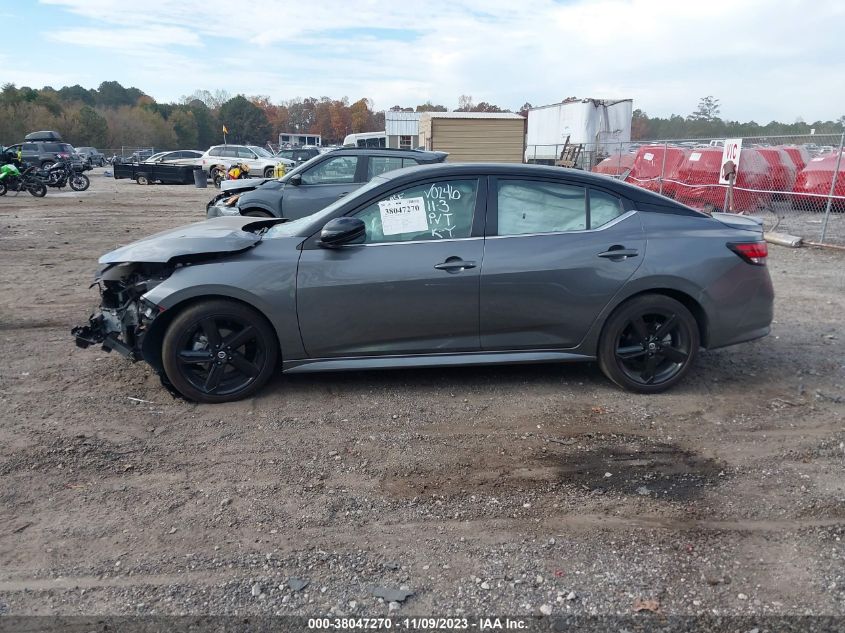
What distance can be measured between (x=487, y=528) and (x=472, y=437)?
1.00 metres

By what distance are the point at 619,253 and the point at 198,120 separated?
298 feet

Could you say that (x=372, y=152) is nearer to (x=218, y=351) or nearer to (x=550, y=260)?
(x=550, y=260)

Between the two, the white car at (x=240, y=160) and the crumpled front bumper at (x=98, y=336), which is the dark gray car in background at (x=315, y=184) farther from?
the white car at (x=240, y=160)

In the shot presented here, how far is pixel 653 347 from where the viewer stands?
4770mm

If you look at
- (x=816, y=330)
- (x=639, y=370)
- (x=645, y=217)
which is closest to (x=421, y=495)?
(x=639, y=370)

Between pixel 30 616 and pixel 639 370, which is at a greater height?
pixel 639 370

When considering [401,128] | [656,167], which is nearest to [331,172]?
[656,167]

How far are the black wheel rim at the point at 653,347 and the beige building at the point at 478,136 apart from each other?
24.0 m

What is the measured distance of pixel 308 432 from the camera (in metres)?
4.19

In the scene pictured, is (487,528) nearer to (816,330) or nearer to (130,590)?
(130,590)

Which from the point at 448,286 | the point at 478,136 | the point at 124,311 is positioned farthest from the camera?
the point at 478,136

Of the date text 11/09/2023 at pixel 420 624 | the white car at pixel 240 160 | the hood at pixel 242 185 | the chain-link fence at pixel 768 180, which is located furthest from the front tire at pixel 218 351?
the white car at pixel 240 160

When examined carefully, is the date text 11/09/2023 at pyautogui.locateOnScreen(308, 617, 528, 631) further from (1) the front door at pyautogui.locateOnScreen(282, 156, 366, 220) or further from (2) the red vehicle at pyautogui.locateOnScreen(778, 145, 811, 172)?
(2) the red vehicle at pyautogui.locateOnScreen(778, 145, 811, 172)

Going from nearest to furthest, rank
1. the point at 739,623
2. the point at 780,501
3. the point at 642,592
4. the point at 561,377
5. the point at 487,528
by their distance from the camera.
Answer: the point at 739,623 → the point at 642,592 → the point at 487,528 → the point at 780,501 → the point at 561,377
